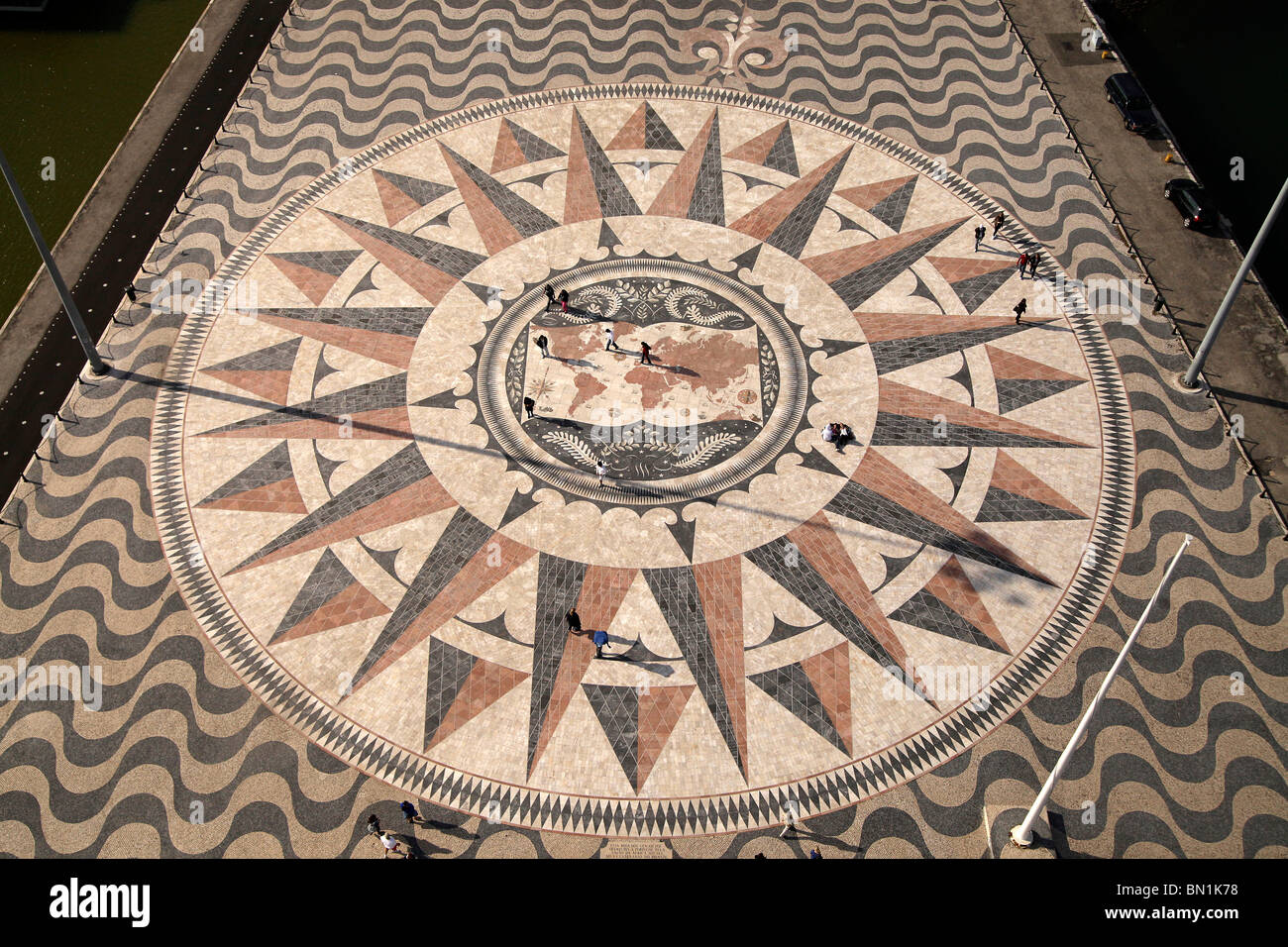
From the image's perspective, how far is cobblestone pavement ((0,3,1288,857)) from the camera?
1161 inches

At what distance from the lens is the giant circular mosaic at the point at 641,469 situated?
30547mm

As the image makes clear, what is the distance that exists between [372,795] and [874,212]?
94.8 feet

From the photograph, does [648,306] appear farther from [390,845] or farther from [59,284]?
[390,845]

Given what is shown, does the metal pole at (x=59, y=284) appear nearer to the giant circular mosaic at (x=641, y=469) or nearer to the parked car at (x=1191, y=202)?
the giant circular mosaic at (x=641, y=469)

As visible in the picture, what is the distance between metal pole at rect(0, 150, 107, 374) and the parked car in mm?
42035

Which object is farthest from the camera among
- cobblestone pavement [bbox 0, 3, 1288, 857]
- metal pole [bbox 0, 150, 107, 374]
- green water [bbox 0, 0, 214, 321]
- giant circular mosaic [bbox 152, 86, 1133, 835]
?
green water [bbox 0, 0, 214, 321]

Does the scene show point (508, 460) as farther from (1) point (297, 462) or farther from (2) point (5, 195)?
(2) point (5, 195)

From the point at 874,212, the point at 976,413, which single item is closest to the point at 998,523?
the point at 976,413

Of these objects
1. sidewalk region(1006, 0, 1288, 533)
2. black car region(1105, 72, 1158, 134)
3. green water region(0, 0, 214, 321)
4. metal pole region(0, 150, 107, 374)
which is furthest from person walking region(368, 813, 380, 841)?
black car region(1105, 72, 1158, 134)

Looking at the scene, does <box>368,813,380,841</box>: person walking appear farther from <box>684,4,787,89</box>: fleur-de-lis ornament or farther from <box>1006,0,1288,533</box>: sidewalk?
<box>684,4,787,89</box>: fleur-de-lis ornament

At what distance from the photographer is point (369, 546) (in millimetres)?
34094

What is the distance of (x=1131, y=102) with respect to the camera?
155ft

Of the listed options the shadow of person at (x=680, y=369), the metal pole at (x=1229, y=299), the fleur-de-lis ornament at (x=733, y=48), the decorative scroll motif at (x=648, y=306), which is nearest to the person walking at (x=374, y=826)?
the shadow of person at (x=680, y=369)

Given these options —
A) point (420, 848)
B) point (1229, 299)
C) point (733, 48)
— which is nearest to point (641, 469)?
point (420, 848)
